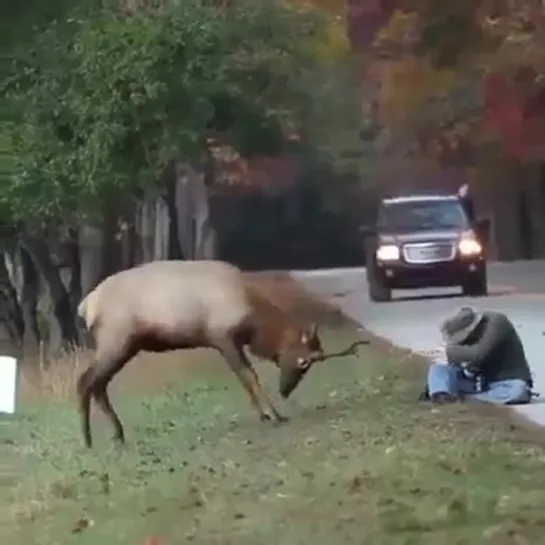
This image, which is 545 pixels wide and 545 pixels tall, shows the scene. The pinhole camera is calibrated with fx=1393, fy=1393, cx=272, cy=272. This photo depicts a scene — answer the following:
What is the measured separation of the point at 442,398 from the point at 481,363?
10cm

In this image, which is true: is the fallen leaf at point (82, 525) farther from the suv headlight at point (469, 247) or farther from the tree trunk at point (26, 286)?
the suv headlight at point (469, 247)

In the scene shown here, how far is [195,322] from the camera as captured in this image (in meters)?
2.56

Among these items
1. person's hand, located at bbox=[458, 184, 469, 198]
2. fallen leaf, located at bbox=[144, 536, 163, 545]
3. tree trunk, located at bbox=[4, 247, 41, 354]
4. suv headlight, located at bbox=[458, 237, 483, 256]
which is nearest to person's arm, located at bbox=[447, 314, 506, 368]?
suv headlight, located at bbox=[458, 237, 483, 256]

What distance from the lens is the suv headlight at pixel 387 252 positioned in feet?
8.65

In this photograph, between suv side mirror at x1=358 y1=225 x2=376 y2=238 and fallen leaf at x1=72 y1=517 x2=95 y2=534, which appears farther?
suv side mirror at x1=358 y1=225 x2=376 y2=238

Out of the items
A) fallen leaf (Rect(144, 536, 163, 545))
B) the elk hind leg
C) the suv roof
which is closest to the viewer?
fallen leaf (Rect(144, 536, 163, 545))

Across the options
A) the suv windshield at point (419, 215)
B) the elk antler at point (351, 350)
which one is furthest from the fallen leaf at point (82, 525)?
the suv windshield at point (419, 215)

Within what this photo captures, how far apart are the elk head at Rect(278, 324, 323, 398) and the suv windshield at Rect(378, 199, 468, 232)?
25 cm

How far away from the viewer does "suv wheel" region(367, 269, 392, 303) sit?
260cm

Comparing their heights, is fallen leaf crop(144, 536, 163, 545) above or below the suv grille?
below

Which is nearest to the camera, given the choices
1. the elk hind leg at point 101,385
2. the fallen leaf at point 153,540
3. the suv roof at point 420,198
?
the fallen leaf at point 153,540

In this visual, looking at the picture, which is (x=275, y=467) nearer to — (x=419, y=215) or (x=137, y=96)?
(x=419, y=215)

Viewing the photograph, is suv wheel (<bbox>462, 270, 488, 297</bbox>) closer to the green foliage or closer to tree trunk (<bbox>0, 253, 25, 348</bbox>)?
the green foliage

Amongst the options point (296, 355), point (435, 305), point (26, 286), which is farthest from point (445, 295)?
point (26, 286)
